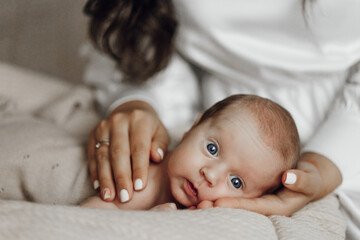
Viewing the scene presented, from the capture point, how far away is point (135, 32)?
927 mm

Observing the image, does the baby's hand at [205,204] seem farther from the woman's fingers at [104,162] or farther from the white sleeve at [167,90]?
the white sleeve at [167,90]

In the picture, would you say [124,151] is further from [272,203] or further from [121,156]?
[272,203]

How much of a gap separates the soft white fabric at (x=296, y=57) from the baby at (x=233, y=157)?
0.18m

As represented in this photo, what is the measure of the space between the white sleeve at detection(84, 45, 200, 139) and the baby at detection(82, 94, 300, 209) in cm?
31

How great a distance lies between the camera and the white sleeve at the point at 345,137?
2.41ft

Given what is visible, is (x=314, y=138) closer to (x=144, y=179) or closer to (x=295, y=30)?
(x=295, y=30)

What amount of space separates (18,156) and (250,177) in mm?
393

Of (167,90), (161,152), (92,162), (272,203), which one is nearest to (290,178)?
(272,203)

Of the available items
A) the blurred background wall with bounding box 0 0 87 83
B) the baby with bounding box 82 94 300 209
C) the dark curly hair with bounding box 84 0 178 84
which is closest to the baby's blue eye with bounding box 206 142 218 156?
the baby with bounding box 82 94 300 209

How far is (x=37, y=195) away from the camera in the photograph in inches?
26.3

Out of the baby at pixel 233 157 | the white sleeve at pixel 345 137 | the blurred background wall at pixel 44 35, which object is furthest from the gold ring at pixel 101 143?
the blurred background wall at pixel 44 35

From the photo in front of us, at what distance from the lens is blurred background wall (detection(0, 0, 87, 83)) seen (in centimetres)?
149

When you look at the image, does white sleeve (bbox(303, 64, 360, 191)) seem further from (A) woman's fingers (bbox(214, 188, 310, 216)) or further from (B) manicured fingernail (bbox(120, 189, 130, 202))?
(B) manicured fingernail (bbox(120, 189, 130, 202))

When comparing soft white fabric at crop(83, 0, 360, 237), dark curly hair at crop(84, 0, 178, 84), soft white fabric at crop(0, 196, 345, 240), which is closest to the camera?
soft white fabric at crop(0, 196, 345, 240)
